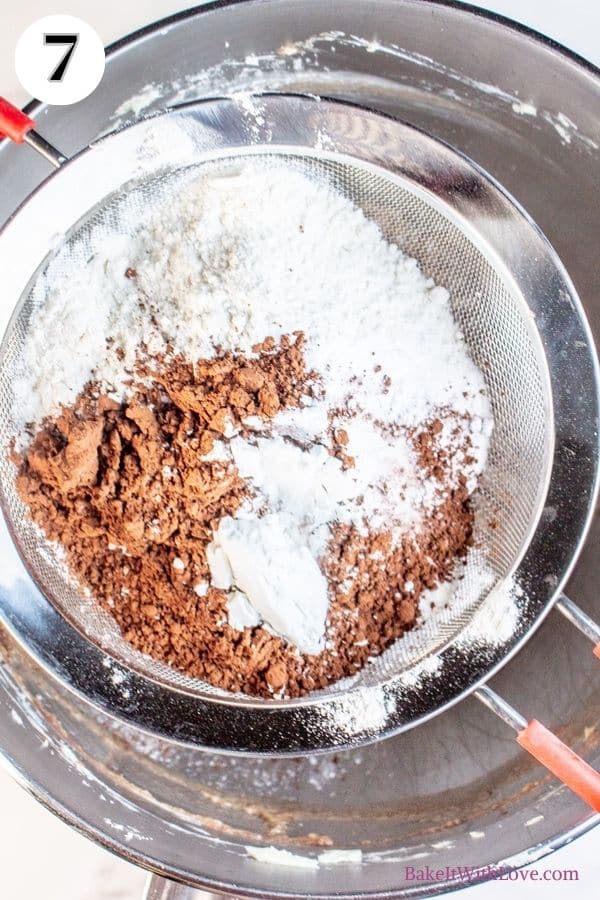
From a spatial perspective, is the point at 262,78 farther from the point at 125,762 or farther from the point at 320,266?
the point at 125,762

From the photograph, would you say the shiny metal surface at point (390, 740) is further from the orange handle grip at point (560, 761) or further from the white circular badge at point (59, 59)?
the orange handle grip at point (560, 761)

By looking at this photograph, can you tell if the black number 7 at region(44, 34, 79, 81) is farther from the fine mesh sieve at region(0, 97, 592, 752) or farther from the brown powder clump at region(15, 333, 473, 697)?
the brown powder clump at region(15, 333, 473, 697)

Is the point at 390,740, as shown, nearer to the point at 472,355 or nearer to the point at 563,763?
the point at 563,763

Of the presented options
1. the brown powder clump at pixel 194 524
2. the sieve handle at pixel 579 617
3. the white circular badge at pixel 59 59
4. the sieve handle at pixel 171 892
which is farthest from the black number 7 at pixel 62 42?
the sieve handle at pixel 171 892

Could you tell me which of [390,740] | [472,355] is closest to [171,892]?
[390,740]

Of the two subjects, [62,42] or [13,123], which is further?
[62,42]

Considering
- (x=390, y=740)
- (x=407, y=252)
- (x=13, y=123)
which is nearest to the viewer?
(x=13, y=123)

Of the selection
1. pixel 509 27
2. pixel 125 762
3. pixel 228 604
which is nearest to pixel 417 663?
pixel 228 604
